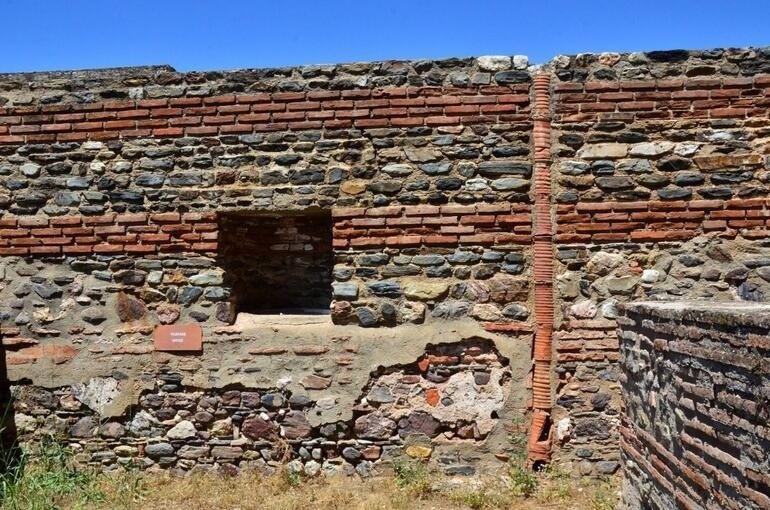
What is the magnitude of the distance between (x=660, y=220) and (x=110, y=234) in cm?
416

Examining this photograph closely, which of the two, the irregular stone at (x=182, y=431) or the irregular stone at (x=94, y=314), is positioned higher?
the irregular stone at (x=94, y=314)

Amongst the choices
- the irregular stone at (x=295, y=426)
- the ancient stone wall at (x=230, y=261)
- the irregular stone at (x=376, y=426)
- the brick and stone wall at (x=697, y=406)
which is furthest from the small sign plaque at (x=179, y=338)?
the brick and stone wall at (x=697, y=406)

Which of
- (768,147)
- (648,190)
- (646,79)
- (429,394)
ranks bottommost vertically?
(429,394)

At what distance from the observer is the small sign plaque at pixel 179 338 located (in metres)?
5.37

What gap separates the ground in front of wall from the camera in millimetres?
4848

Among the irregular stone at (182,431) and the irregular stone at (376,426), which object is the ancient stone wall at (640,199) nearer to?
the irregular stone at (376,426)

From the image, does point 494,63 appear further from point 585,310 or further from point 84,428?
point 84,428

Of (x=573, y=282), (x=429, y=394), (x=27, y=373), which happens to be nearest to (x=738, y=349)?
(x=573, y=282)

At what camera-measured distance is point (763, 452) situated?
266cm

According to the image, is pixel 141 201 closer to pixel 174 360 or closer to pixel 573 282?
pixel 174 360

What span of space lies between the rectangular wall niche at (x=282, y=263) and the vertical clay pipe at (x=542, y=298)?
179 cm

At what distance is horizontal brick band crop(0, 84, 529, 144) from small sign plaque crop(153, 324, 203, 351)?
1.50 metres

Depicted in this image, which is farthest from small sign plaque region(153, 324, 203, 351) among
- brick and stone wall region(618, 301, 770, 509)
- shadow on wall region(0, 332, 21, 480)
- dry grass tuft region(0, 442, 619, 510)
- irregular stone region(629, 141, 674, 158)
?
irregular stone region(629, 141, 674, 158)

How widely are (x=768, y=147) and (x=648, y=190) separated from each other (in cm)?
89
